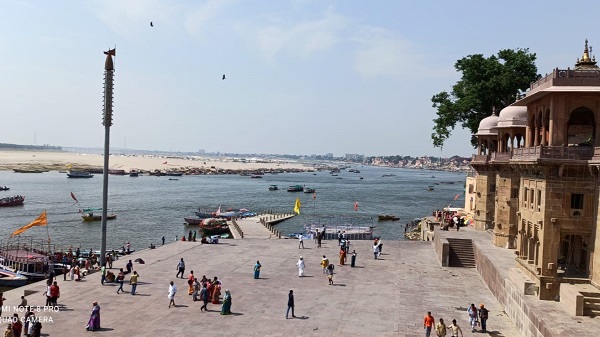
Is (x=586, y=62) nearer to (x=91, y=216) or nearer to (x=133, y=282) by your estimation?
(x=133, y=282)

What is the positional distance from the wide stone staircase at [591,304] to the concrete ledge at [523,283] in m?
2.29

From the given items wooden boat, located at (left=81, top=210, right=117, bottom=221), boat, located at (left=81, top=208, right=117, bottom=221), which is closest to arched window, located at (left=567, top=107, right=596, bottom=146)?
boat, located at (left=81, top=208, right=117, bottom=221)

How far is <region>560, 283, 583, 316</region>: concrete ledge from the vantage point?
725 inches

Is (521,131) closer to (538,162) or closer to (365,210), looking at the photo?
(538,162)

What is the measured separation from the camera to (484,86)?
46844 millimetres

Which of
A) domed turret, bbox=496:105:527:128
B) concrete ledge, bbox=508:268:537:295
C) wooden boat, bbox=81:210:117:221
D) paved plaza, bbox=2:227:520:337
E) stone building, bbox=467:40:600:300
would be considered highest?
domed turret, bbox=496:105:527:128

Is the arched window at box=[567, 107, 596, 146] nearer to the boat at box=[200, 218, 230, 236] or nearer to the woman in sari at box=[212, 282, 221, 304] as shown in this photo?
the woman in sari at box=[212, 282, 221, 304]

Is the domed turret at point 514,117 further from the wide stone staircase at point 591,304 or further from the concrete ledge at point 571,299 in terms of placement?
the wide stone staircase at point 591,304

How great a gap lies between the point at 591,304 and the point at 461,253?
48.9ft

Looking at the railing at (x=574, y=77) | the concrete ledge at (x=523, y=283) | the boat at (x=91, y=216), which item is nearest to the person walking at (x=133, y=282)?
the concrete ledge at (x=523, y=283)

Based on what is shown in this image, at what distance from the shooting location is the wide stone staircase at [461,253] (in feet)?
109

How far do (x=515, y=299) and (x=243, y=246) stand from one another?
71.0 ft

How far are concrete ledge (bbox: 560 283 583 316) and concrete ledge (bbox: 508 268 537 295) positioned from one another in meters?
1.15

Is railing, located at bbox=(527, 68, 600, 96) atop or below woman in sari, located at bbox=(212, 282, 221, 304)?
atop
